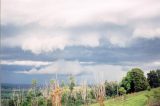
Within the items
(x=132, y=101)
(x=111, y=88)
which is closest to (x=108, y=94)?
(x=111, y=88)

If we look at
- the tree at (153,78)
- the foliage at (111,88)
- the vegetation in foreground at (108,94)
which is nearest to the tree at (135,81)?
the vegetation in foreground at (108,94)

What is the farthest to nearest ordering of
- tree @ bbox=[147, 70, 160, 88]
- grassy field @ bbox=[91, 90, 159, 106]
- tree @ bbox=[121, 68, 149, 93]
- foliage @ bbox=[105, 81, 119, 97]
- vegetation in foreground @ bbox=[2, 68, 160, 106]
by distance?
foliage @ bbox=[105, 81, 119, 97] < tree @ bbox=[147, 70, 160, 88] < tree @ bbox=[121, 68, 149, 93] < vegetation in foreground @ bbox=[2, 68, 160, 106] < grassy field @ bbox=[91, 90, 159, 106]

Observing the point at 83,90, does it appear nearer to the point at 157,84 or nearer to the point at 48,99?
the point at 48,99

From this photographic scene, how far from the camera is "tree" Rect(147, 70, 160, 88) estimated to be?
164 feet

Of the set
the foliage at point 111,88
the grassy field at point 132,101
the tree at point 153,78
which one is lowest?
the grassy field at point 132,101

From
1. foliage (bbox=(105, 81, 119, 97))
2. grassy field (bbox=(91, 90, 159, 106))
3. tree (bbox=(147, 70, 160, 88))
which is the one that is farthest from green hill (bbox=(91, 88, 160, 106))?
foliage (bbox=(105, 81, 119, 97))

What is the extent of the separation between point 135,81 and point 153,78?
3.47m

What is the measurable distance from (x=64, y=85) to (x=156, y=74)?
45.7 feet

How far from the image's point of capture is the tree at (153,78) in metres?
49.8

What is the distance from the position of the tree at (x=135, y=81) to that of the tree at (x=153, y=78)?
1.51 meters

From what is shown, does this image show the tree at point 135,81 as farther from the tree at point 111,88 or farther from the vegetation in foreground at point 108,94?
the tree at point 111,88

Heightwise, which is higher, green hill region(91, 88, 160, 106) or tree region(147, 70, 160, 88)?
tree region(147, 70, 160, 88)

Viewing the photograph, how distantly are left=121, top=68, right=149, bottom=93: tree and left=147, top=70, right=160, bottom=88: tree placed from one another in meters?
1.51

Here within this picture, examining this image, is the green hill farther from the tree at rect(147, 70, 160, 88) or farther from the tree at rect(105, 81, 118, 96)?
the tree at rect(105, 81, 118, 96)
